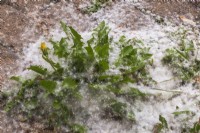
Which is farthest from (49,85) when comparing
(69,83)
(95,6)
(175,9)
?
(175,9)

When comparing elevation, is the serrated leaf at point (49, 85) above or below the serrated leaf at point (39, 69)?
below

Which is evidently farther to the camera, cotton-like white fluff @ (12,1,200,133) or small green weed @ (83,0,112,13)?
small green weed @ (83,0,112,13)

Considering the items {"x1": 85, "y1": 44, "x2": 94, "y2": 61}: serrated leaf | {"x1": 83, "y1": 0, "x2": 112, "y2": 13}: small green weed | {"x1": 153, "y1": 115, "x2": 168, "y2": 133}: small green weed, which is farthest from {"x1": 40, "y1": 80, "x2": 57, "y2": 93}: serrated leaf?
{"x1": 83, "y1": 0, "x2": 112, "y2": 13}: small green weed

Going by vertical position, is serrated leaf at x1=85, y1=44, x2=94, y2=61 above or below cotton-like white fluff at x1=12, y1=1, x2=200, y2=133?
above

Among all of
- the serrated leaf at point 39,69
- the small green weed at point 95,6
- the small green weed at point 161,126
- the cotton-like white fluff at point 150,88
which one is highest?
the small green weed at point 95,6

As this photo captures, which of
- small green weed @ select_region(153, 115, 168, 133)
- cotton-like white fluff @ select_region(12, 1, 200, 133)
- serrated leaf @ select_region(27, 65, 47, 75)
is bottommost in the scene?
small green weed @ select_region(153, 115, 168, 133)

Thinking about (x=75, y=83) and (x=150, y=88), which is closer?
(x=75, y=83)

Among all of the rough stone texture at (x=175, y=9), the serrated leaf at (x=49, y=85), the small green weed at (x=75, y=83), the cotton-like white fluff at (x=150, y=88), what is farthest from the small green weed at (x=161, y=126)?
the rough stone texture at (x=175, y=9)

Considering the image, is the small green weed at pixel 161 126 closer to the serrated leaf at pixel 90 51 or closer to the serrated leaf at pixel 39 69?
the serrated leaf at pixel 90 51

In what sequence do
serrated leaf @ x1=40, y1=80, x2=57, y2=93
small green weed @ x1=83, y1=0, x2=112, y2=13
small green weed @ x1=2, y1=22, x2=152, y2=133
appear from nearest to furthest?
serrated leaf @ x1=40, y1=80, x2=57, y2=93
small green weed @ x1=2, y1=22, x2=152, y2=133
small green weed @ x1=83, y1=0, x2=112, y2=13

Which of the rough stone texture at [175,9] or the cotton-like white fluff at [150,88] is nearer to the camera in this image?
the cotton-like white fluff at [150,88]

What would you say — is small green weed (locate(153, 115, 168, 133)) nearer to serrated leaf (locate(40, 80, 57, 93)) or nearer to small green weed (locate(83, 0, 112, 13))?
serrated leaf (locate(40, 80, 57, 93))

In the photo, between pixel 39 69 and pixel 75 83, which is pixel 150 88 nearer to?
pixel 75 83
